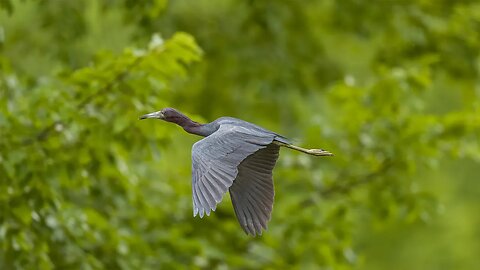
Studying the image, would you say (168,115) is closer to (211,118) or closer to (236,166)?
(236,166)

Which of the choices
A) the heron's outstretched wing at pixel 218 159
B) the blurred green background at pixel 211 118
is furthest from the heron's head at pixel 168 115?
the blurred green background at pixel 211 118

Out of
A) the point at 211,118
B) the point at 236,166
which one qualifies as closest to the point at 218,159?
the point at 236,166

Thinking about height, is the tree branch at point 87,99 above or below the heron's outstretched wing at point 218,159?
above

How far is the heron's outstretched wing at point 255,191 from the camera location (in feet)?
17.7

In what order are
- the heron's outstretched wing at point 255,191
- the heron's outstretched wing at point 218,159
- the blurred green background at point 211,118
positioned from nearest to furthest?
1. the heron's outstretched wing at point 218,159
2. the heron's outstretched wing at point 255,191
3. the blurred green background at point 211,118

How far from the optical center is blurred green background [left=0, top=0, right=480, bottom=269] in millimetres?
6605

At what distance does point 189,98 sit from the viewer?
34.9ft

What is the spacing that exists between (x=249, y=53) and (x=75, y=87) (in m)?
3.22

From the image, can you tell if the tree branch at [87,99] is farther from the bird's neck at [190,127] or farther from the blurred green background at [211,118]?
the bird's neck at [190,127]

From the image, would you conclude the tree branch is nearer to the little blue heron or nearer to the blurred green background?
the blurred green background

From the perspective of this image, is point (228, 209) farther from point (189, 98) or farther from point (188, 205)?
point (189, 98)

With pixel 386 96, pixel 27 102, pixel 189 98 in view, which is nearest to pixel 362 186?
pixel 386 96

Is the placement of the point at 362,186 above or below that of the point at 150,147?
above

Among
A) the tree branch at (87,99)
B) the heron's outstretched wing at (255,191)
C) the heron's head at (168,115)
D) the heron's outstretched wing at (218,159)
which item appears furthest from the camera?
the tree branch at (87,99)
